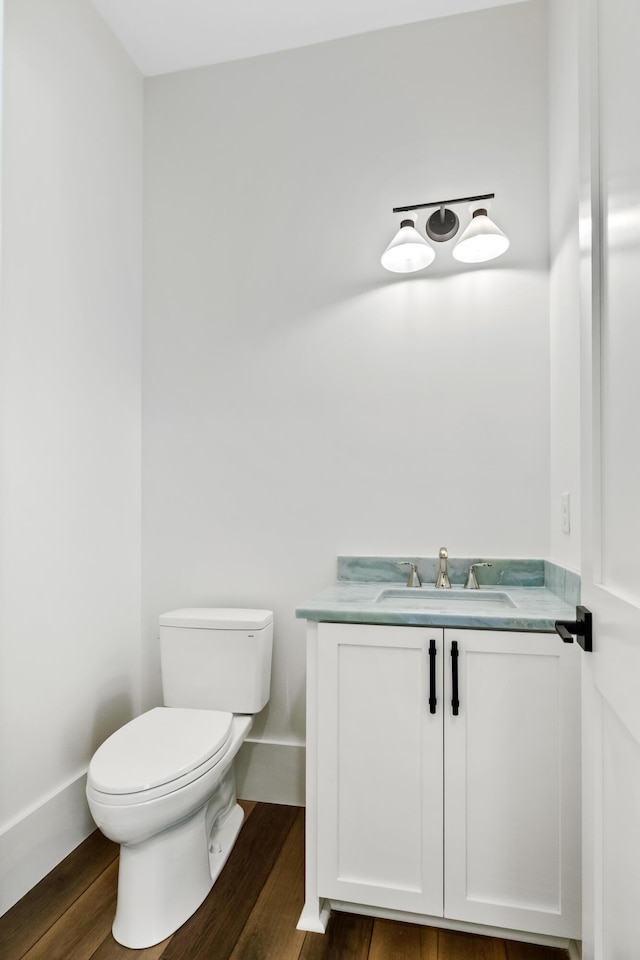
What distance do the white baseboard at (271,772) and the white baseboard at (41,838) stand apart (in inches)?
21.2

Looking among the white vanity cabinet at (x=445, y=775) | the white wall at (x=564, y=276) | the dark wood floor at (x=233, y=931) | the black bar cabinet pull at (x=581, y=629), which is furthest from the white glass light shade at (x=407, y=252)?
the dark wood floor at (x=233, y=931)

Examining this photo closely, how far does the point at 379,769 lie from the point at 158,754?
0.59 m

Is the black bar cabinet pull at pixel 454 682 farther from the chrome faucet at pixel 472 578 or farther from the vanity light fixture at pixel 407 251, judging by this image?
the vanity light fixture at pixel 407 251

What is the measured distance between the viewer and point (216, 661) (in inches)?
77.7

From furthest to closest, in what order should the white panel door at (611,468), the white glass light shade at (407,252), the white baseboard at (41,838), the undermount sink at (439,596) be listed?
1. the white glass light shade at (407,252)
2. the undermount sink at (439,596)
3. the white baseboard at (41,838)
4. the white panel door at (611,468)

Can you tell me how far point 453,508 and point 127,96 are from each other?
204cm

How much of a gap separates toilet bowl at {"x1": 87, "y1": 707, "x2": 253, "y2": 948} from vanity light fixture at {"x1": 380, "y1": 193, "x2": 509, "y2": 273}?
63.5 inches

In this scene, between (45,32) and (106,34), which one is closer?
(45,32)

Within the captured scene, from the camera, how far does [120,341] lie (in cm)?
221

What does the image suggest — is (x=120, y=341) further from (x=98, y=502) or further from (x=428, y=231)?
(x=428, y=231)

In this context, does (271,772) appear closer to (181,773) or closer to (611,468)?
(181,773)

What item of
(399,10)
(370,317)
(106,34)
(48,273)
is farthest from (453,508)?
(106,34)

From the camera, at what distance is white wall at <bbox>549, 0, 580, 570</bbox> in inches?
63.1

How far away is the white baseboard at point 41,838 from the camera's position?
1573 millimetres
